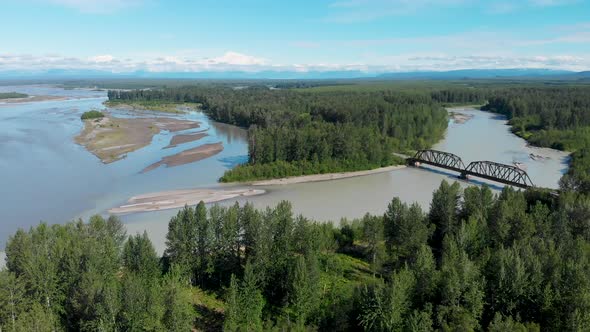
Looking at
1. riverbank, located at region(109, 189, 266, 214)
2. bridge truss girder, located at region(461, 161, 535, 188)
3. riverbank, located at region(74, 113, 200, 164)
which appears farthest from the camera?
riverbank, located at region(74, 113, 200, 164)

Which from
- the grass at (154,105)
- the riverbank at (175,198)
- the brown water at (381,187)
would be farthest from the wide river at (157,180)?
the grass at (154,105)

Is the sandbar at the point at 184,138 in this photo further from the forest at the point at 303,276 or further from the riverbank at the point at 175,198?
the forest at the point at 303,276

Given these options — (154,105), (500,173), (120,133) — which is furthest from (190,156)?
(154,105)

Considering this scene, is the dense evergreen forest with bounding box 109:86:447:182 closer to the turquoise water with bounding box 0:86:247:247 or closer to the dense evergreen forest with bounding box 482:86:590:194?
the turquoise water with bounding box 0:86:247:247

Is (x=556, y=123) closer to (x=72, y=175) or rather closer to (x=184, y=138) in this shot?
(x=184, y=138)

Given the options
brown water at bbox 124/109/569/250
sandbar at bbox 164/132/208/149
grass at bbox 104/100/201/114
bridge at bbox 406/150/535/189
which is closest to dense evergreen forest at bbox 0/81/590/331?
brown water at bbox 124/109/569/250
